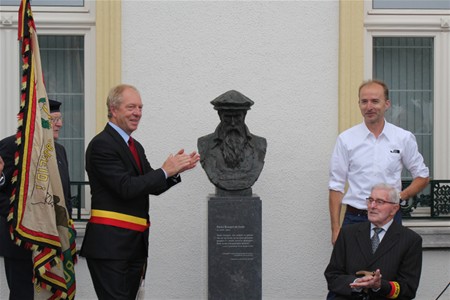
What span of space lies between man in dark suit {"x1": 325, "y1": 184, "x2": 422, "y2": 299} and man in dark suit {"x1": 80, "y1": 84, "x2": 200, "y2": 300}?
1.04 metres

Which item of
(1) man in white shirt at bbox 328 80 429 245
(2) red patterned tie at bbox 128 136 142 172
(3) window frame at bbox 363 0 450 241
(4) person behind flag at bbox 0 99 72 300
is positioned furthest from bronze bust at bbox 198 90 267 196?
(4) person behind flag at bbox 0 99 72 300

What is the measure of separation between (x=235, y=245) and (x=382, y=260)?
1.82 metres

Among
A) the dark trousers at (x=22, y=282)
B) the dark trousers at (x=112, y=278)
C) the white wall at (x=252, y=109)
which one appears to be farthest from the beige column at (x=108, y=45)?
the dark trousers at (x=112, y=278)

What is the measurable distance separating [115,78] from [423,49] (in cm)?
268

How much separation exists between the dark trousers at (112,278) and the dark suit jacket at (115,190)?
0.05 meters

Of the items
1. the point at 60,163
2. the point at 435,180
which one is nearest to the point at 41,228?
the point at 60,163

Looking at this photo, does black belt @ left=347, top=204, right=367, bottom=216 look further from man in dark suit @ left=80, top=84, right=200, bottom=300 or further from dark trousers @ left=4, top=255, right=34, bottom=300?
dark trousers @ left=4, top=255, right=34, bottom=300

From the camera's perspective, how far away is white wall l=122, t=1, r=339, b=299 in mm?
7539

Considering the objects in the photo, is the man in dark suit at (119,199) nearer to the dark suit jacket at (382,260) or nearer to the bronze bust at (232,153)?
the dark suit jacket at (382,260)

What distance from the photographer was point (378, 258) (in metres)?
5.10

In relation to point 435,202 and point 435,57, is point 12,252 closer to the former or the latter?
point 435,202

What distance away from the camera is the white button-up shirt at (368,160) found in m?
6.27

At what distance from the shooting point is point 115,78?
751 cm

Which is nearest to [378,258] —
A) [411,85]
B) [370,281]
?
[370,281]
